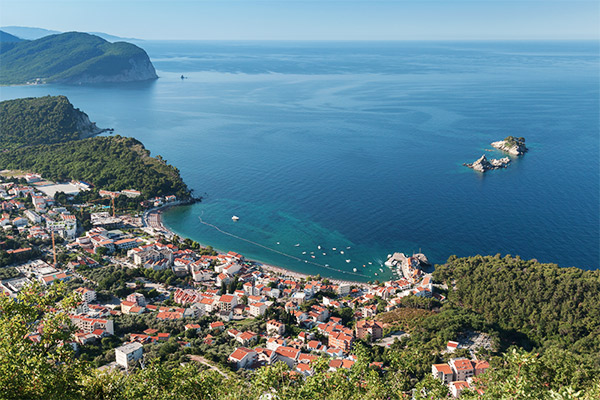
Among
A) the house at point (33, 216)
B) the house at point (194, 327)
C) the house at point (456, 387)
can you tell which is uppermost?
the house at point (33, 216)

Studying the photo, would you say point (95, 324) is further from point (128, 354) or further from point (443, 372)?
point (443, 372)

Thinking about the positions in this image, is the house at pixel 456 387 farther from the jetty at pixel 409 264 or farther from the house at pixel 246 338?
the jetty at pixel 409 264

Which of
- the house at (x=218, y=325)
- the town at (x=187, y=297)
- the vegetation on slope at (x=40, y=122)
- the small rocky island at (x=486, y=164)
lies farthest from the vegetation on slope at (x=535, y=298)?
the vegetation on slope at (x=40, y=122)

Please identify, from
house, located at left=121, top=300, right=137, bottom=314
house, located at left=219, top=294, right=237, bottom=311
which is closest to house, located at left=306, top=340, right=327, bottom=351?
house, located at left=219, top=294, right=237, bottom=311

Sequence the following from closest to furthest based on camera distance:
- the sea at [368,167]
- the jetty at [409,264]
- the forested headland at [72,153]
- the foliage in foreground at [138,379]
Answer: the foliage in foreground at [138,379] < the jetty at [409,264] < the sea at [368,167] < the forested headland at [72,153]

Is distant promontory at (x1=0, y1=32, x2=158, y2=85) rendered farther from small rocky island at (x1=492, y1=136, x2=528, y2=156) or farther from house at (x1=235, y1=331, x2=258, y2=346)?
house at (x1=235, y1=331, x2=258, y2=346)

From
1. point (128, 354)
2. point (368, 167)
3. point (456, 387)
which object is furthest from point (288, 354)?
point (368, 167)

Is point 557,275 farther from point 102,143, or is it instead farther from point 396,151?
point 102,143
